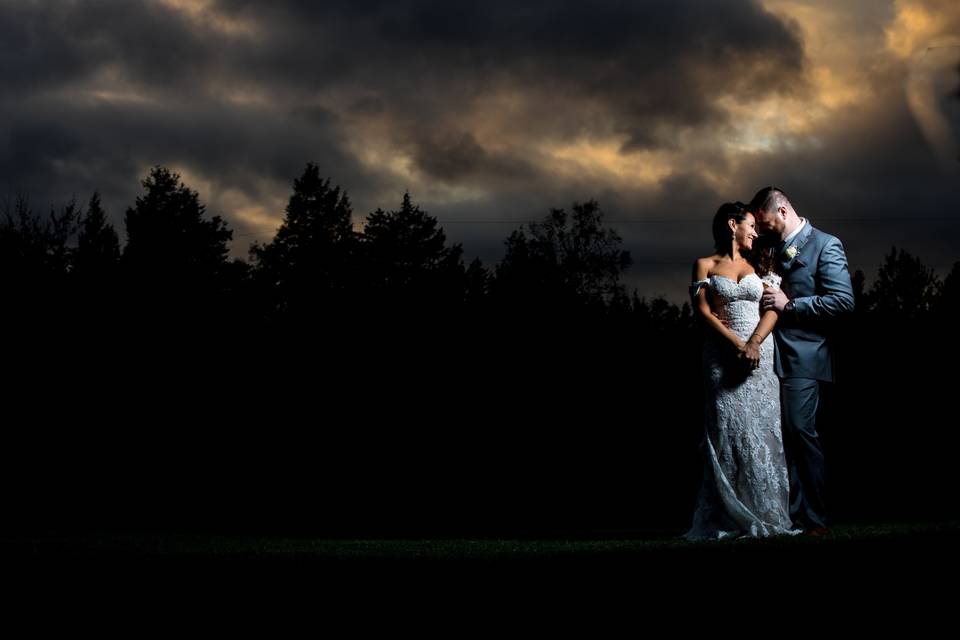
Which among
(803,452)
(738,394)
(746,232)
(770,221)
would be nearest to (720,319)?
(738,394)

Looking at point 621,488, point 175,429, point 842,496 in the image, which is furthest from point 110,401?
point 842,496

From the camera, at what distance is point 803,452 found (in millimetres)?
6941

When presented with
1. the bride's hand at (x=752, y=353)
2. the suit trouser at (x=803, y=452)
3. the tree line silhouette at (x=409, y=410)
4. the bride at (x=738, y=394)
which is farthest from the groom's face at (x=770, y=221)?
the tree line silhouette at (x=409, y=410)

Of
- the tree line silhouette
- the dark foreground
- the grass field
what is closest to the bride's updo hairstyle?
the grass field

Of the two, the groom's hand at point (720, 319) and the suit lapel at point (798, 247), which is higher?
the suit lapel at point (798, 247)

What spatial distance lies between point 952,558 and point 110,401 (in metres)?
17.9

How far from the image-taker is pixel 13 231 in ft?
142

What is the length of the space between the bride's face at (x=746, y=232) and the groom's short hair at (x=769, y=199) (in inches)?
4.1

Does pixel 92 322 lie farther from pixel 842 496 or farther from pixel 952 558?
pixel 952 558

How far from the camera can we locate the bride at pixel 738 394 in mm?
7164

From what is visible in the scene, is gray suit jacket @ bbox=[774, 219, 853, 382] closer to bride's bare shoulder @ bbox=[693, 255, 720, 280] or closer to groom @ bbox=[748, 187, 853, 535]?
→ groom @ bbox=[748, 187, 853, 535]

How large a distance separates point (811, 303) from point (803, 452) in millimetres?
1097

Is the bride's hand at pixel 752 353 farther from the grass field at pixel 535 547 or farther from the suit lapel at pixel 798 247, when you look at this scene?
the grass field at pixel 535 547

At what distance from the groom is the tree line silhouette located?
456 cm
